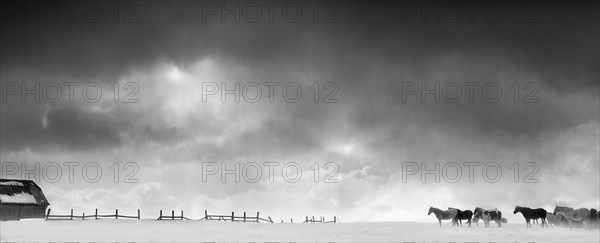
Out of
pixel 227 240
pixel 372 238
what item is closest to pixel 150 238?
pixel 227 240

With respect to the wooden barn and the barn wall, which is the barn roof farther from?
the barn wall

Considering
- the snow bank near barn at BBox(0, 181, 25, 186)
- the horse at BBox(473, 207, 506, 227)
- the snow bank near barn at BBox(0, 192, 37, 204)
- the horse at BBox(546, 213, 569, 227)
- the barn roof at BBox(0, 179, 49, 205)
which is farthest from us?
the snow bank near barn at BBox(0, 181, 25, 186)

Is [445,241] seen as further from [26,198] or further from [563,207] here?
[26,198]

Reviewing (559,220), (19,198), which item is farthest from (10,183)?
(559,220)

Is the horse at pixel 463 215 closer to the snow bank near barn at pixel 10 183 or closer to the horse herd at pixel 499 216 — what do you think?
the horse herd at pixel 499 216

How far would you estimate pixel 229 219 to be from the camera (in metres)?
64.8

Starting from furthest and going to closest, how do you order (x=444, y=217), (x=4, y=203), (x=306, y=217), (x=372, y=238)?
1. (x=306, y=217)
2. (x=4, y=203)
3. (x=444, y=217)
4. (x=372, y=238)

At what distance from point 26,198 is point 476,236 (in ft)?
168

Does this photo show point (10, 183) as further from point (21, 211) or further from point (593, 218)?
point (593, 218)

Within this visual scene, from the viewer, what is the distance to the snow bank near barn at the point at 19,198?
63.5m

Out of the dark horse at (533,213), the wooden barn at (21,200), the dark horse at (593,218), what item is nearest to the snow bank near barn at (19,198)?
the wooden barn at (21,200)

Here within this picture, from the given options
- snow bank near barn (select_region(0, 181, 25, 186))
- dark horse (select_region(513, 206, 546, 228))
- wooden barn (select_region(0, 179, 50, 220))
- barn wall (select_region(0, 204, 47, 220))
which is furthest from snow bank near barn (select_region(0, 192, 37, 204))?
dark horse (select_region(513, 206, 546, 228))

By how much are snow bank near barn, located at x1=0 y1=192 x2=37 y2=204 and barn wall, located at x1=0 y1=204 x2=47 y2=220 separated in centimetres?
46

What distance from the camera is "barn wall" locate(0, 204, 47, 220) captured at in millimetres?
63031
